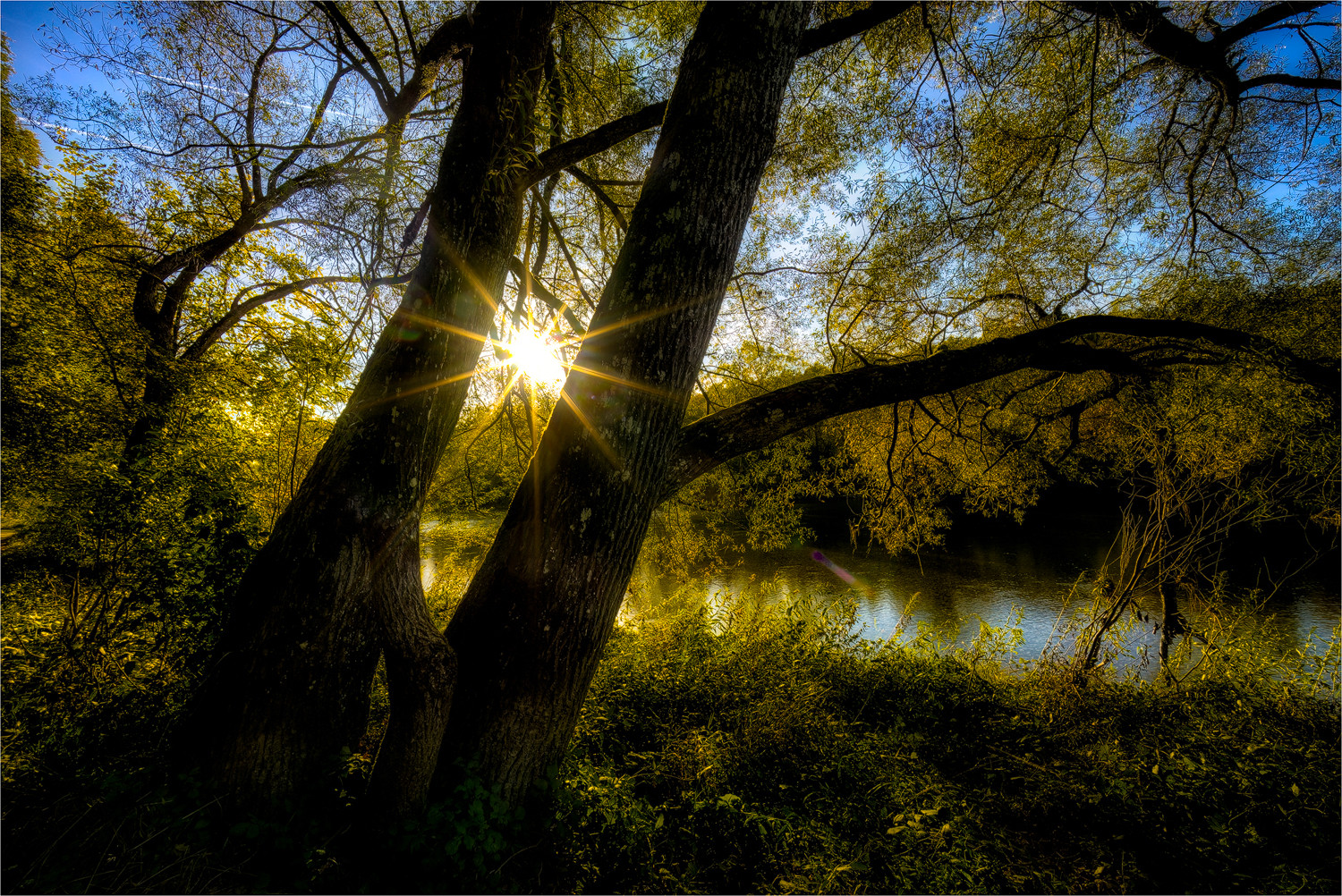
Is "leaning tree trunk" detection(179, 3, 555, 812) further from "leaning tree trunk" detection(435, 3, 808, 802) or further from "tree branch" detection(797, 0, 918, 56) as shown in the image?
"tree branch" detection(797, 0, 918, 56)

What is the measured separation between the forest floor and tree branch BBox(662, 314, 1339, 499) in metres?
1.86

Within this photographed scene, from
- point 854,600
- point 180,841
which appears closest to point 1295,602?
point 854,600

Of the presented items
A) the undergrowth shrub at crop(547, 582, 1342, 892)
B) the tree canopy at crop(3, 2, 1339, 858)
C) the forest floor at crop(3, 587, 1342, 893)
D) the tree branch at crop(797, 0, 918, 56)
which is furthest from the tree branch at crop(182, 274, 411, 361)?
the undergrowth shrub at crop(547, 582, 1342, 892)

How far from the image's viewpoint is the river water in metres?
9.05

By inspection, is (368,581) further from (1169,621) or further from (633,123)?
(1169,621)

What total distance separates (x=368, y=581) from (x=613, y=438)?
4.21ft

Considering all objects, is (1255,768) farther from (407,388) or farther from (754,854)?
(407,388)

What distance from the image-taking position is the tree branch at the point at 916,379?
247 centimetres

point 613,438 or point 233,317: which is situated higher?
point 233,317

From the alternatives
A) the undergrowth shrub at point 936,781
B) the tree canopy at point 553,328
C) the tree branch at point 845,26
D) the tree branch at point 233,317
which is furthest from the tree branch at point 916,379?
the tree branch at point 233,317

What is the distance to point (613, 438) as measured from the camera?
2045 millimetres

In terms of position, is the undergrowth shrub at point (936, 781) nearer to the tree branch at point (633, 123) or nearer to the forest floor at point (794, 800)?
the forest floor at point (794, 800)

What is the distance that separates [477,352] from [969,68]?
174 inches

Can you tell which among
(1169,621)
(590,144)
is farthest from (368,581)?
(1169,621)
